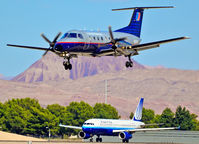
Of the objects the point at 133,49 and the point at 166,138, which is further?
the point at 166,138

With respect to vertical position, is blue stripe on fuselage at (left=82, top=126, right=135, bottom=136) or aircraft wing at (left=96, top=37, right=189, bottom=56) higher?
aircraft wing at (left=96, top=37, right=189, bottom=56)

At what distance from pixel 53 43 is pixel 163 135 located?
63.8 meters

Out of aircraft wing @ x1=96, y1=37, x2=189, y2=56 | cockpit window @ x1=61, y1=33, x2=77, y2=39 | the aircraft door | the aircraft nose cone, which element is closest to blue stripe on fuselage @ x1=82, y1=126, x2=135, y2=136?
aircraft wing @ x1=96, y1=37, x2=189, y2=56

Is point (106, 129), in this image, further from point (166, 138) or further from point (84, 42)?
point (84, 42)

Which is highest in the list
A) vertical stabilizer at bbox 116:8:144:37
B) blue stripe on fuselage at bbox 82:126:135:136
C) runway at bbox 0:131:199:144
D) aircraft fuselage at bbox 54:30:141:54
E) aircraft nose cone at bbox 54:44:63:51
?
vertical stabilizer at bbox 116:8:144:37

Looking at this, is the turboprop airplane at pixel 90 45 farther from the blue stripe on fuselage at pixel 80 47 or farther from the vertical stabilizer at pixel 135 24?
the vertical stabilizer at pixel 135 24

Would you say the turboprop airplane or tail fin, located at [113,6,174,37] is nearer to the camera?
the turboprop airplane

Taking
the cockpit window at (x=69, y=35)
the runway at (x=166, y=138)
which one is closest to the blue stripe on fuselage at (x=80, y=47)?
the cockpit window at (x=69, y=35)

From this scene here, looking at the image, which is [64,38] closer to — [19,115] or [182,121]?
[19,115]

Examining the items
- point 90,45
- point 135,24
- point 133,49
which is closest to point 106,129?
point 135,24

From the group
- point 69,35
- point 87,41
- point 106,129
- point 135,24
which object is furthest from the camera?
point 106,129

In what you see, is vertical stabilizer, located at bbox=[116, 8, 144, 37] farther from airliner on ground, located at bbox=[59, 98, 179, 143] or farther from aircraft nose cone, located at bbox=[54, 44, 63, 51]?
airliner on ground, located at bbox=[59, 98, 179, 143]

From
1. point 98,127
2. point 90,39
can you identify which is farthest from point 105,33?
point 98,127

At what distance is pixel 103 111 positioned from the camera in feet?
527
